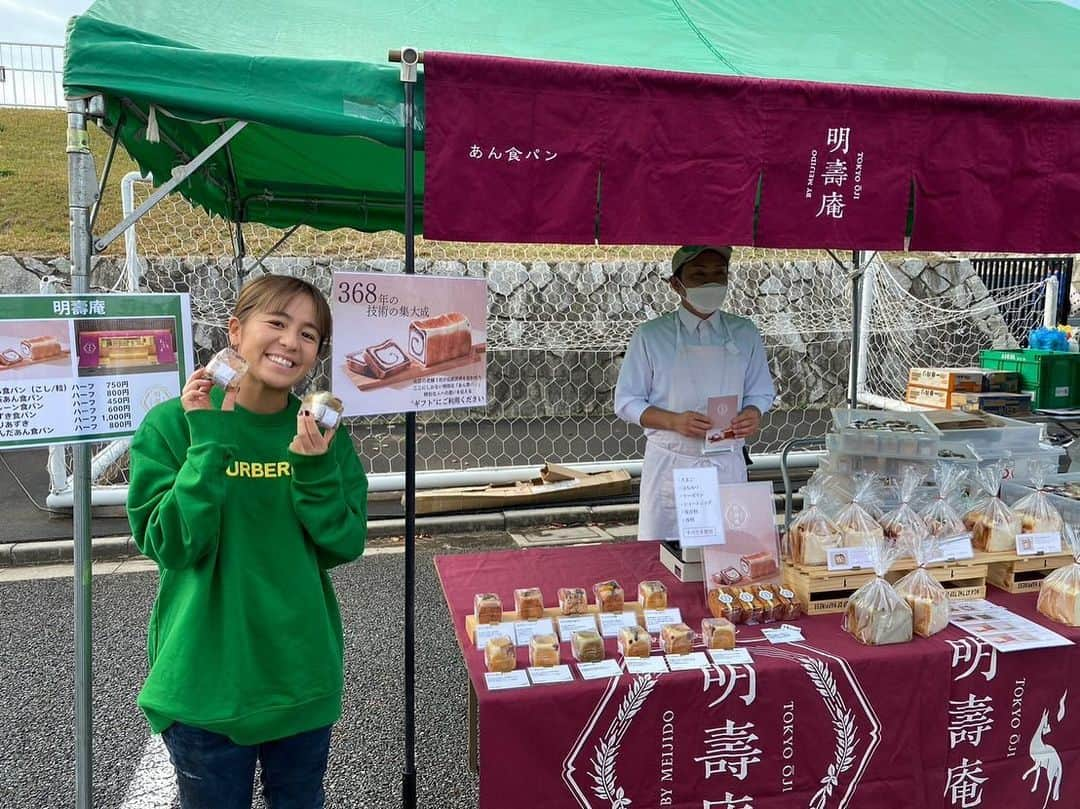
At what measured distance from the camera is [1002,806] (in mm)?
2051

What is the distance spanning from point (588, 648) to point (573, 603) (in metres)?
0.24

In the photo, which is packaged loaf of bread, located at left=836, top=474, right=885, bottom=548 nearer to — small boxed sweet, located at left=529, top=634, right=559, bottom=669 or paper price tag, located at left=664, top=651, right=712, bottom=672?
paper price tag, located at left=664, top=651, right=712, bottom=672

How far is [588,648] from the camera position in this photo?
1885mm

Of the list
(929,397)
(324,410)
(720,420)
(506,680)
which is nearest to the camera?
(324,410)

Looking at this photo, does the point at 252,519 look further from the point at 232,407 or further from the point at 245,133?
the point at 245,133

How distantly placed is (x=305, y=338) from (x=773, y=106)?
4.94 ft

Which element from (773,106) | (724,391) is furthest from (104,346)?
(724,391)

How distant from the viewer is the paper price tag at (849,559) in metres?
2.17

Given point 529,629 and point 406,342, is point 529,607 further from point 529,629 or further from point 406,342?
point 406,342

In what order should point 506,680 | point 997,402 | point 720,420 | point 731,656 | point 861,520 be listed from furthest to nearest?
point 997,402 → point 720,420 → point 861,520 → point 731,656 → point 506,680

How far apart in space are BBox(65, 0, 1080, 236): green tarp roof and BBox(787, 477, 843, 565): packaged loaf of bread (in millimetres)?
1350

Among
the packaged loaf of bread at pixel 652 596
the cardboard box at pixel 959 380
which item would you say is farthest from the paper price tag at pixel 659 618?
the cardboard box at pixel 959 380

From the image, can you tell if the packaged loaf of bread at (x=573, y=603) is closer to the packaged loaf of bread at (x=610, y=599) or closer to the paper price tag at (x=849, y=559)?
the packaged loaf of bread at (x=610, y=599)

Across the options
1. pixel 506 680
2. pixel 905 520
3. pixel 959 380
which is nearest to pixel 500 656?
pixel 506 680
